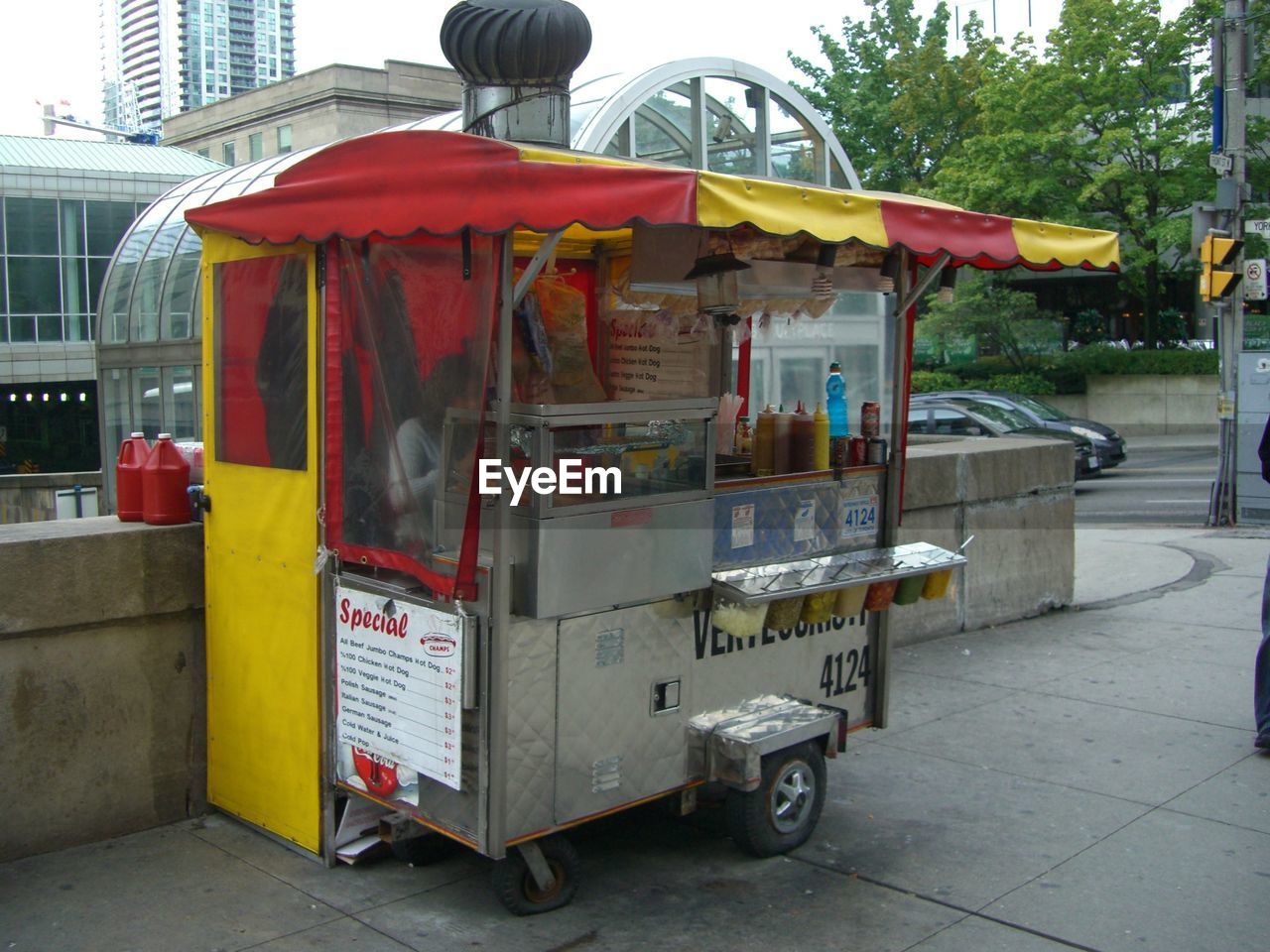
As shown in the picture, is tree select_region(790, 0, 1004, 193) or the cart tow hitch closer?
the cart tow hitch

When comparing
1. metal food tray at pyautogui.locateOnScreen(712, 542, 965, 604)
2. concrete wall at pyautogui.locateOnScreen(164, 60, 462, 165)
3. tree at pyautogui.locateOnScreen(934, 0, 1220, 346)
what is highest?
concrete wall at pyautogui.locateOnScreen(164, 60, 462, 165)

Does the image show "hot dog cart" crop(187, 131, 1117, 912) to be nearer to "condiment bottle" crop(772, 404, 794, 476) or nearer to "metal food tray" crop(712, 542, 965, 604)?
"metal food tray" crop(712, 542, 965, 604)

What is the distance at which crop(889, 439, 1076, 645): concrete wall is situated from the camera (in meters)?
7.76

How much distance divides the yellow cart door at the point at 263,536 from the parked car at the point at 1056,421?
1595 cm

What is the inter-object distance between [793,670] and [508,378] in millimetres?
1934

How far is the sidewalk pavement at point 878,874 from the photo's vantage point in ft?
12.8

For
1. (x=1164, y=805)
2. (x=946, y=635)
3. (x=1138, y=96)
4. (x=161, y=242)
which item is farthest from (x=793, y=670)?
(x=1138, y=96)

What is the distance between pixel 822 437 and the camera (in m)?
5.12

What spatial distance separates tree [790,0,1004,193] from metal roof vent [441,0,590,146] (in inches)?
1040

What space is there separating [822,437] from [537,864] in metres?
2.13

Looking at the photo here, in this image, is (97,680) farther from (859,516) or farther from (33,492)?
(33,492)

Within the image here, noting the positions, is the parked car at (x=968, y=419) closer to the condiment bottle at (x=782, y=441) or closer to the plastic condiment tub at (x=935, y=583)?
the plastic condiment tub at (x=935, y=583)

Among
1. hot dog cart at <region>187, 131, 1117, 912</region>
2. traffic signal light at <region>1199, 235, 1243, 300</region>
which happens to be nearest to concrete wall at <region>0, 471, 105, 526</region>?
traffic signal light at <region>1199, 235, 1243, 300</region>

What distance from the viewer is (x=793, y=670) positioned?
4949mm
